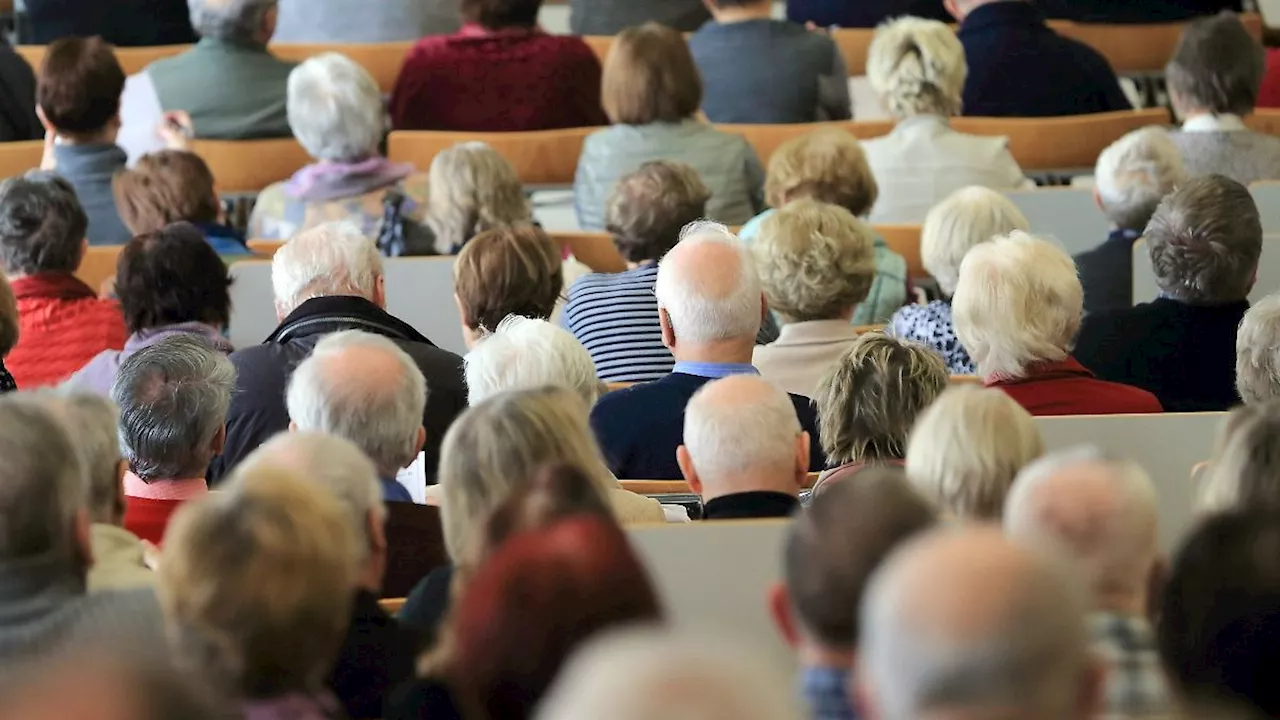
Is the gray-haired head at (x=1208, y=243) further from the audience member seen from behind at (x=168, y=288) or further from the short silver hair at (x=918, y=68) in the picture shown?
the audience member seen from behind at (x=168, y=288)

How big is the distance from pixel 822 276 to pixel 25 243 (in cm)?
194

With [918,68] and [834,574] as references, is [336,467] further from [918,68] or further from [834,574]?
[918,68]

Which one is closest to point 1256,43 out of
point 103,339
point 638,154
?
point 638,154

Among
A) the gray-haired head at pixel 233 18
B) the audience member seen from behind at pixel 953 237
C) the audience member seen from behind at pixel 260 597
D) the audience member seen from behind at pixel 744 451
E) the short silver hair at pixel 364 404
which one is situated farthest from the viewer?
the gray-haired head at pixel 233 18

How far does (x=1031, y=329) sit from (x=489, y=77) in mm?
2984

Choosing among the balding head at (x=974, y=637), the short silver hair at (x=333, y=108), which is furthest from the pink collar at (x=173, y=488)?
the short silver hair at (x=333, y=108)

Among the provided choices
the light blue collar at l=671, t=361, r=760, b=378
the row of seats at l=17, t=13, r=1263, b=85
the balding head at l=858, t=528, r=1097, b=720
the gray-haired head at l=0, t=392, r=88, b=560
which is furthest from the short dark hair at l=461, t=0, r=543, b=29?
the balding head at l=858, t=528, r=1097, b=720

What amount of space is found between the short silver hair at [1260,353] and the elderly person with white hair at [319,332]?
5.13 feet

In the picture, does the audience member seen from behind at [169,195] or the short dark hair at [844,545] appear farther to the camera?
the audience member seen from behind at [169,195]

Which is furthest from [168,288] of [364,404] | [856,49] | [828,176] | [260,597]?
[856,49]

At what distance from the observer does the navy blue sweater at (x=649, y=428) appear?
392cm

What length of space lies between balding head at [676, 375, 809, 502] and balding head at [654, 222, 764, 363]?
2.65ft

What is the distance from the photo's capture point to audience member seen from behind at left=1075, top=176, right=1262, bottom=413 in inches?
179

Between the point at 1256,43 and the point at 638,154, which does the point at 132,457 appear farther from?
the point at 1256,43
